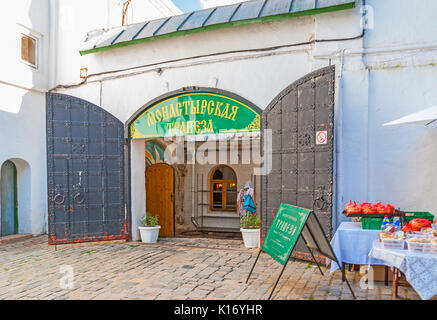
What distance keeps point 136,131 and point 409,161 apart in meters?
5.68

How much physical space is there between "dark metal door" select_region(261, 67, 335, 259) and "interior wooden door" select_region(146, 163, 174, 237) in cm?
352

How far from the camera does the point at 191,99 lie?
752 centimetres

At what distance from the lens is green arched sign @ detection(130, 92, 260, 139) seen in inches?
277

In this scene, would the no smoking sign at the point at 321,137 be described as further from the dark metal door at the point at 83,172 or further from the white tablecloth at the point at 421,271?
the dark metal door at the point at 83,172

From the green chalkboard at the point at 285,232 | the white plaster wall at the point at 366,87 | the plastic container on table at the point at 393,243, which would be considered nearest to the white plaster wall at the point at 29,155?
the white plaster wall at the point at 366,87

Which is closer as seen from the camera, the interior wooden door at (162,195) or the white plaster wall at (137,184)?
the white plaster wall at (137,184)

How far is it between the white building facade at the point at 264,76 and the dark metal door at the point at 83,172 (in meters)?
0.29

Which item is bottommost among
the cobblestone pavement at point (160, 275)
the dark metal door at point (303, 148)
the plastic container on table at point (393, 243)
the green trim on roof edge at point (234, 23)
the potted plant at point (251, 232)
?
the cobblestone pavement at point (160, 275)

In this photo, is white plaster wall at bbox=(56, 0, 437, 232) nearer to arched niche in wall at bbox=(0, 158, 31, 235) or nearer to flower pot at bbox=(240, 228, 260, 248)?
flower pot at bbox=(240, 228, 260, 248)

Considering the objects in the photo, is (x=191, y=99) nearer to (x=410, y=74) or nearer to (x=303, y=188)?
(x=303, y=188)

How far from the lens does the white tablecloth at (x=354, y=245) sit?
4836mm

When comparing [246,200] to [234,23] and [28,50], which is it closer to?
[234,23]

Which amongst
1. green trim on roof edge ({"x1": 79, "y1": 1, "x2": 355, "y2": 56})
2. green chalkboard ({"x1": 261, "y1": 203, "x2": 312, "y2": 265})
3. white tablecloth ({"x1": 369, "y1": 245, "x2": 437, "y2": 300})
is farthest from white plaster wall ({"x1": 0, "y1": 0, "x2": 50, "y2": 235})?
white tablecloth ({"x1": 369, "y1": 245, "x2": 437, "y2": 300})
